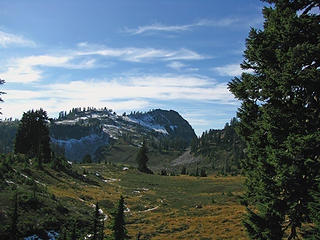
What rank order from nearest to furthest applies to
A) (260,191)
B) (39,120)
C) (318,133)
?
(318,133), (260,191), (39,120)

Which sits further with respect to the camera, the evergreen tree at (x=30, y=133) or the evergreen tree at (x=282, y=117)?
the evergreen tree at (x=30, y=133)

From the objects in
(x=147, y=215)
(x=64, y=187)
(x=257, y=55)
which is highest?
(x=257, y=55)

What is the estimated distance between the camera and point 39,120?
72.0 metres

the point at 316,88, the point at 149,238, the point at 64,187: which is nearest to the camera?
the point at 316,88

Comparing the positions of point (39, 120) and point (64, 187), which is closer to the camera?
point (64, 187)

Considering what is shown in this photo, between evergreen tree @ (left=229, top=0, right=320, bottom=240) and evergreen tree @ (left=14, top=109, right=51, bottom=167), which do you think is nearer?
evergreen tree @ (left=229, top=0, right=320, bottom=240)

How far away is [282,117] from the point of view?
8648 mm

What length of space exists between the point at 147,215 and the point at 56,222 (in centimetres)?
2272

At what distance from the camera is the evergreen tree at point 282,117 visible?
8.13 metres

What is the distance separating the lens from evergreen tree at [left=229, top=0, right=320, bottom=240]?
813cm

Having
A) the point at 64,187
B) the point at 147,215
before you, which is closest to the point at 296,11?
the point at 147,215

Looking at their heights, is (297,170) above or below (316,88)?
below

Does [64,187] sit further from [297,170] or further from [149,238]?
[297,170]

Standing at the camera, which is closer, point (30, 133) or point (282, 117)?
point (282, 117)
